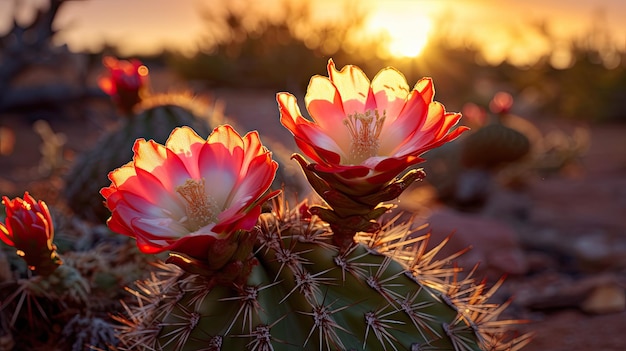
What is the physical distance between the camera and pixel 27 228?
1.68m

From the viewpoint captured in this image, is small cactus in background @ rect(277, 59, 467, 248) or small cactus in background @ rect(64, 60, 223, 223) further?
small cactus in background @ rect(64, 60, 223, 223)

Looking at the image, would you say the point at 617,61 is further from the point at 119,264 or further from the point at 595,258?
the point at 119,264

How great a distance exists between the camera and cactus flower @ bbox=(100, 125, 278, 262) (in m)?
1.33

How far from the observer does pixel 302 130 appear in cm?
142

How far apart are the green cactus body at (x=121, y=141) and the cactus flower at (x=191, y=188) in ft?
6.00

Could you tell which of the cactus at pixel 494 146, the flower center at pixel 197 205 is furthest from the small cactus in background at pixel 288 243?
the cactus at pixel 494 146

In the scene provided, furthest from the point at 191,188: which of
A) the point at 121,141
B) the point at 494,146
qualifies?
the point at 494,146

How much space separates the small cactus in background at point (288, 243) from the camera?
138 cm

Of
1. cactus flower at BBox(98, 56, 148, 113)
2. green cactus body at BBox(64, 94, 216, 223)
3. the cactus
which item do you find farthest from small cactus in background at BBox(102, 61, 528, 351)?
the cactus

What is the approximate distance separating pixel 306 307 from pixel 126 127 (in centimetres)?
227

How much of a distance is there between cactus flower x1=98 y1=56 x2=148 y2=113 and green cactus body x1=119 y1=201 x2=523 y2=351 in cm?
200

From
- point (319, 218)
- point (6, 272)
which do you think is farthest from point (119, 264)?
point (319, 218)

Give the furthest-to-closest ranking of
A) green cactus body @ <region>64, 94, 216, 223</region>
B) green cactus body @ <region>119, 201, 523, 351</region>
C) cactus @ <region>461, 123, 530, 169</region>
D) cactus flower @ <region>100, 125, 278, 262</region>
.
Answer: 1. cactus @ <region>461, 123, 530, 169</region>
2. green cactus body @ <region>64, 94, 216, 223</region>
3. green cactus body @ <region>119, 201, 523, 351</region>
4. cactus flower @ <region>100, 125, 278, 262</region>

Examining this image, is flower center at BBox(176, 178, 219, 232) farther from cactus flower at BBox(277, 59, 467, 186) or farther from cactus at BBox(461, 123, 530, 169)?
cactus at BBox(461, 123, 530, 169)
